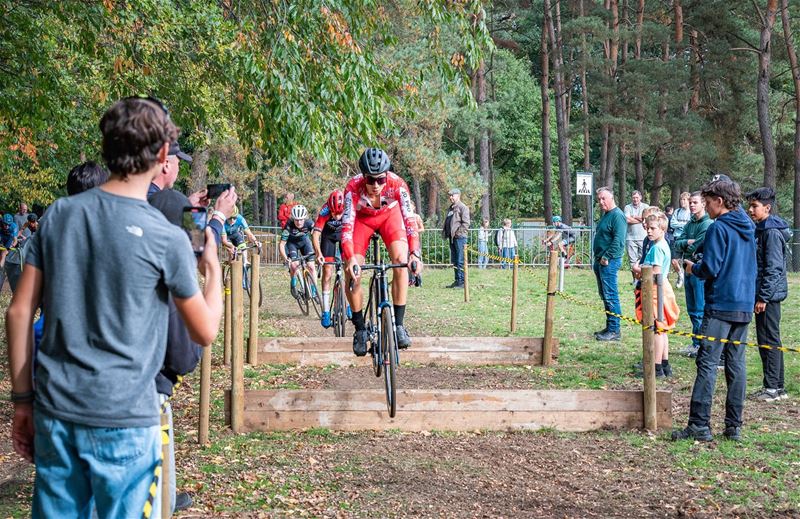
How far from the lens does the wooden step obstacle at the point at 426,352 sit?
10977 millimetres

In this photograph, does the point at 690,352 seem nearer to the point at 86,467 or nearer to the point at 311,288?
the point at 311,288

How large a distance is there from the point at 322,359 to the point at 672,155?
34.9 m

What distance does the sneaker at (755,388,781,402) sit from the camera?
29.9ft

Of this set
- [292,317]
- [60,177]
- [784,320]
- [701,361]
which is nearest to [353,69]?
[701,361]

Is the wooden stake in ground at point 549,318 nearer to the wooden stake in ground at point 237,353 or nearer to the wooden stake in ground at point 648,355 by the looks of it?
the wooden stake in ground at point 648,355

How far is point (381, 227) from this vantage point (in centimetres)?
822

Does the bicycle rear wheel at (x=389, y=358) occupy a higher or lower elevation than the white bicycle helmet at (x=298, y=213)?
lower

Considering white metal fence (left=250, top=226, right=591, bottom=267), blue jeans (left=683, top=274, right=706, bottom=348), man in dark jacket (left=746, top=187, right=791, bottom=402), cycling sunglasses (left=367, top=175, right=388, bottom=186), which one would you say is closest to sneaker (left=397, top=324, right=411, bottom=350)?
cycling sunglasses (left=367, top=175, right=388, bottom=186)

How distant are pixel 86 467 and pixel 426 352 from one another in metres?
8.22

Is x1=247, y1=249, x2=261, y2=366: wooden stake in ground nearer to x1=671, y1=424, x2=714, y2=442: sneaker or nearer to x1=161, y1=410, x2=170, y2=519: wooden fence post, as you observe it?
x1=671, y1=424, x2=714, y2=442: sneaker

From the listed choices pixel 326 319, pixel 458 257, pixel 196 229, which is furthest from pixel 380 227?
pixel 458 257

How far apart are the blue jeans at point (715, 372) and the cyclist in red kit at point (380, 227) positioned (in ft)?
7.74

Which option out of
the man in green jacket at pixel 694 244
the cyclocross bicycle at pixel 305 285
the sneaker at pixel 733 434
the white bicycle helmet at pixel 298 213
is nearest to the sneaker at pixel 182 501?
the sneaker at pixel 733 434

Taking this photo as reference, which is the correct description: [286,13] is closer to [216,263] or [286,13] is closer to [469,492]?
[469,492]
